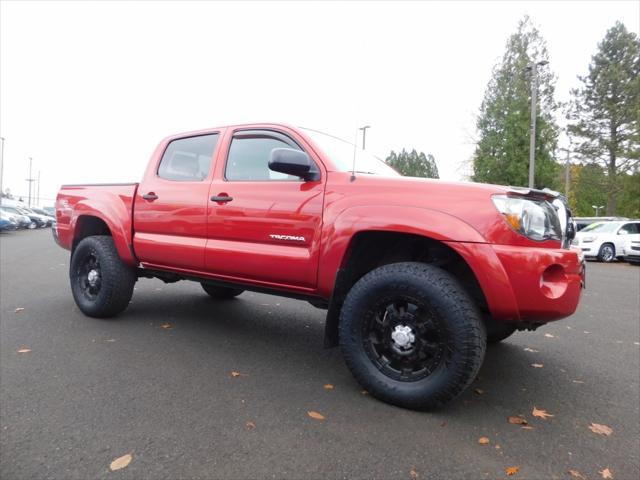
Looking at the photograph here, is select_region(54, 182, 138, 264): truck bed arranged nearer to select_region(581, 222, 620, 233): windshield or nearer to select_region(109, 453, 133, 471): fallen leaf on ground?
select_region(109, 453, 133, 471): fallen leaf on ground

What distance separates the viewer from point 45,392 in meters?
2.86

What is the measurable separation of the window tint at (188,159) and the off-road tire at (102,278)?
3.24ft

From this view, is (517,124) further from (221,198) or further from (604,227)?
(221,198)

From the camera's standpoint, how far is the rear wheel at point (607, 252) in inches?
646

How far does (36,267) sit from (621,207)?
3036 cm

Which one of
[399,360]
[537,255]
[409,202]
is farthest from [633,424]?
[409,202]

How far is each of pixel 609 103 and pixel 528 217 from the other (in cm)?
3408

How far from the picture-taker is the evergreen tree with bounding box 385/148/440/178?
74.7 meters

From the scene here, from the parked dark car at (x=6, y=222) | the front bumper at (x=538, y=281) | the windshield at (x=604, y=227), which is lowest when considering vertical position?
the parked dark car at (x=6, y=222)

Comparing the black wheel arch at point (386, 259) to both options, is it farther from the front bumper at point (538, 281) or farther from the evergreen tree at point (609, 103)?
the evergreen tree at point (609, 103)

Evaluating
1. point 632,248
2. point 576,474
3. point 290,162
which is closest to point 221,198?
point 290,162

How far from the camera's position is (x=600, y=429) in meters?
2.64

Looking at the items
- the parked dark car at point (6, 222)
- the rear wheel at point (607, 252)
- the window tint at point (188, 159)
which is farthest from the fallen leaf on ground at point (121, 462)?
the parked dark car at point (6, 222)

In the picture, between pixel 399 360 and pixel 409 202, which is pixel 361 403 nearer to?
pixel 399 360
